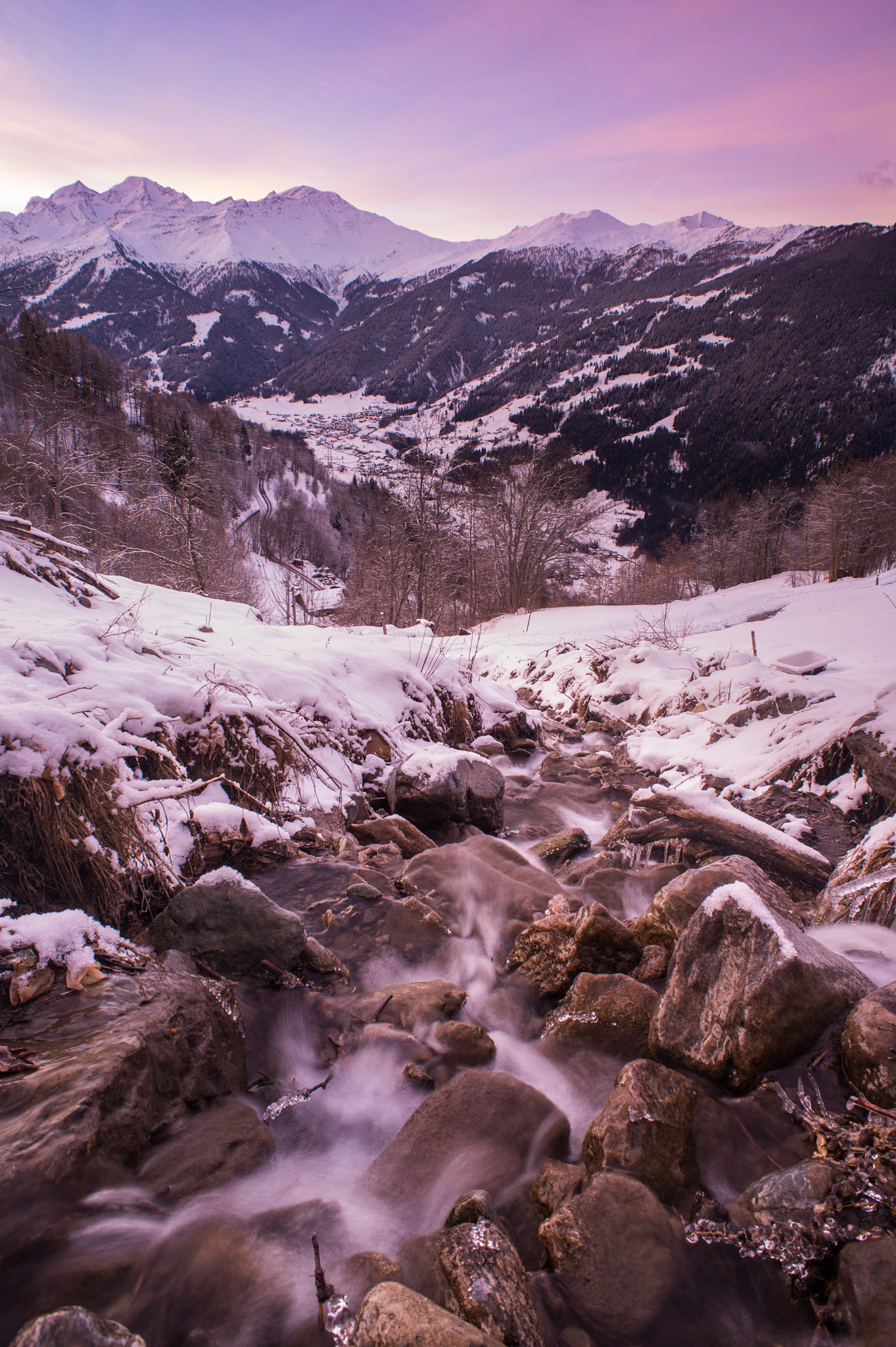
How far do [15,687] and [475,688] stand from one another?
7.46 meters

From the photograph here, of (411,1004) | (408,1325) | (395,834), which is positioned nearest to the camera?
(408,1325)

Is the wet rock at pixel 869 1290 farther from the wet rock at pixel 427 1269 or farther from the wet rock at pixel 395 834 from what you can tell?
the wet rock at pixel 395 834

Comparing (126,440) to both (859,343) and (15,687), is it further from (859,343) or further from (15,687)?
(859,343)

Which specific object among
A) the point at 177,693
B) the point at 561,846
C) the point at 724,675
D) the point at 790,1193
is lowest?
the point at 561,846

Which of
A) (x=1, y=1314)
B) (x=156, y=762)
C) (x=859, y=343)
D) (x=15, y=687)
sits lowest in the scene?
(x=1, y=1314)

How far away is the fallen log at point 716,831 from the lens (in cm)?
474

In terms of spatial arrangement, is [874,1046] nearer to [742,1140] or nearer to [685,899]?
[742,1140]

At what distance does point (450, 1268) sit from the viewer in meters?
1.86

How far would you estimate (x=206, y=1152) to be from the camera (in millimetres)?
2137

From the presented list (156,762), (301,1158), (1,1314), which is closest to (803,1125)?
(301,1158)

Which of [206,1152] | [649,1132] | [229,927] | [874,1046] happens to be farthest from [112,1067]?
[874,1046]

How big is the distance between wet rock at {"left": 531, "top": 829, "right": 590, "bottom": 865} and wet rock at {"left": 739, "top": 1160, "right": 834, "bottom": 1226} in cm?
368

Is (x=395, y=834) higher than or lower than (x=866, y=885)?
lower

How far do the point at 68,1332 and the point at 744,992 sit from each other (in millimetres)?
2733
